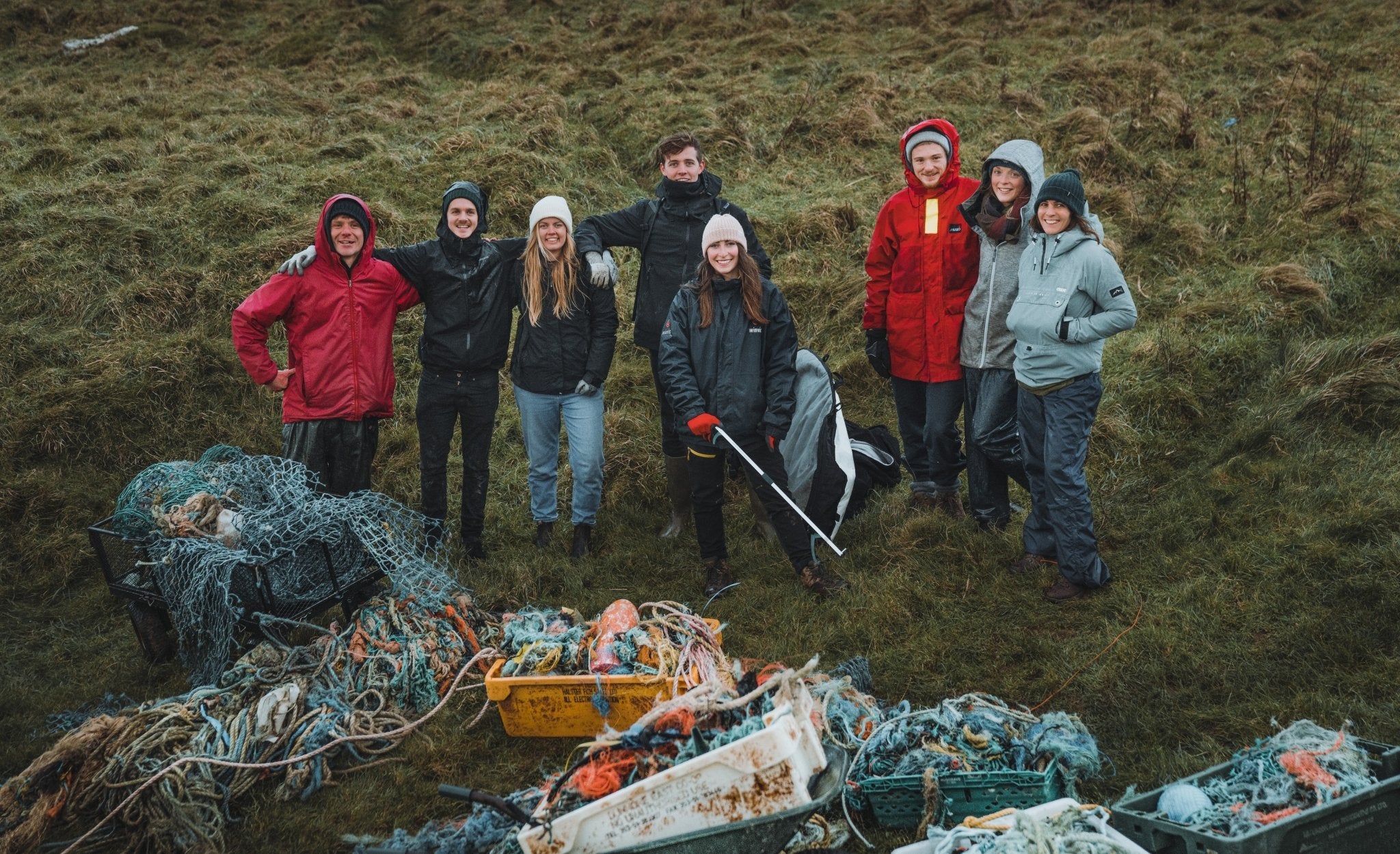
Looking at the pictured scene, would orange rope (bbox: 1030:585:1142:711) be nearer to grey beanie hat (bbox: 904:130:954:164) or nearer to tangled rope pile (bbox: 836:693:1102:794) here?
tangled rope pile (bbox: 836:693:1102:794)

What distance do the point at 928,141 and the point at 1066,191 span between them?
105cm

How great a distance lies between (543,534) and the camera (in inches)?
250

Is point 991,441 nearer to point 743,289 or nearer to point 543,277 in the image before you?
point 743,289

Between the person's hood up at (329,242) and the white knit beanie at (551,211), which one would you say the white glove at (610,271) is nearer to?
the white knit beanie at (551,211)

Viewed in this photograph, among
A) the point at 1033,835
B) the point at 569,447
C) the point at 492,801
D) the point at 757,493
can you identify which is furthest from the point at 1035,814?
the point at 569,447

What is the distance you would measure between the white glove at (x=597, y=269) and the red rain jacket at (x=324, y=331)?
114 cm

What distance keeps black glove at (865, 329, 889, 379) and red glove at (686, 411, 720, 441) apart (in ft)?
4.08

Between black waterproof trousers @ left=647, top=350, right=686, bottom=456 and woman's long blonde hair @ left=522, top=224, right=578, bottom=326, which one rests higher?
woman's long blonde hair @ left=522, top=224, right=578, bottom=326

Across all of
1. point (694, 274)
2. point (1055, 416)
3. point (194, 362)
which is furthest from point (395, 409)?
point (1055, 416)

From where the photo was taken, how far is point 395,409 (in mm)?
8391

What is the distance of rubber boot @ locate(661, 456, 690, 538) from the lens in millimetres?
6332

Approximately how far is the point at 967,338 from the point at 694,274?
1.60 metres

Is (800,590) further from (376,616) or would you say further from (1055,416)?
(376,616)

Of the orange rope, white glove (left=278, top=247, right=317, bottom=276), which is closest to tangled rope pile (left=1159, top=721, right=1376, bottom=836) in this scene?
the orange rope
